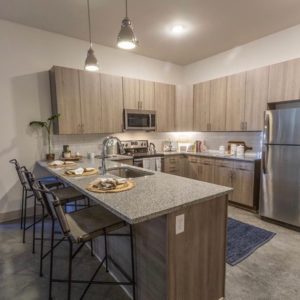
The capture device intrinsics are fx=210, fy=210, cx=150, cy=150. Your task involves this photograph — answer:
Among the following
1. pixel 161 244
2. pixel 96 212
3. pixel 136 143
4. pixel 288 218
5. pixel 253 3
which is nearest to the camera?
pixel 161 244

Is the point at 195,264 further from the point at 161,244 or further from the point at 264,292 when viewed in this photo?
the point at 264,292

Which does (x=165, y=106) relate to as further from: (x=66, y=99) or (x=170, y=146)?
(x=66, y=99)

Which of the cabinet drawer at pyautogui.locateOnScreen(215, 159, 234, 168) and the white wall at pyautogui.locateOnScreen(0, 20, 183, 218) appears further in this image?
the cabinet drawer at pyautogui.locateOnScreen(215, 159, 234, 168)

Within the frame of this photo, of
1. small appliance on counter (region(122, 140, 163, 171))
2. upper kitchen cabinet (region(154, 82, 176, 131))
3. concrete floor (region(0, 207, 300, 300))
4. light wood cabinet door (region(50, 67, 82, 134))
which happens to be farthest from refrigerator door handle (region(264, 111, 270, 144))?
light wood cabinet door (region(50, 67, 82, 134))

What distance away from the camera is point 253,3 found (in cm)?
275

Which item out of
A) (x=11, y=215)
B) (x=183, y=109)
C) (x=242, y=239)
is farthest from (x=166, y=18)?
(x=11, y=215)

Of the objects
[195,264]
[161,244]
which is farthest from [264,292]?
[161,244]

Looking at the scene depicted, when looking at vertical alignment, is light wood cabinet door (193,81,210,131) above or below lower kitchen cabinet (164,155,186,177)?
above

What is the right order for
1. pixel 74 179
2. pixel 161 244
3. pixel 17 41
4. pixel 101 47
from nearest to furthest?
pixel 161 244 < pixel 74 179 < pixel 17 41 < pixel 101 47

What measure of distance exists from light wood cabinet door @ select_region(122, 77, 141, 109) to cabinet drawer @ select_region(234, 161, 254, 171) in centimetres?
221

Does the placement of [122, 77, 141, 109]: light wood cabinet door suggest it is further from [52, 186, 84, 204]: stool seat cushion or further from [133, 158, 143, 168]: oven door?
[52, 186, 84, 204]: stool seat cushion

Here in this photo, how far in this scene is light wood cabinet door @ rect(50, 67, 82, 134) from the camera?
11.2 ft

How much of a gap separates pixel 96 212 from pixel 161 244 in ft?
2.31

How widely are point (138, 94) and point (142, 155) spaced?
4.14 feet
